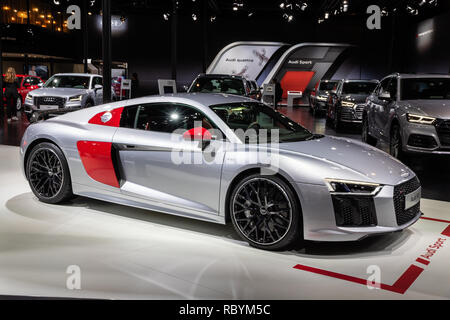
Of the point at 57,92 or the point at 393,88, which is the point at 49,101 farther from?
the point at 393,88

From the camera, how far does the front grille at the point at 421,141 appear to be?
291 inches

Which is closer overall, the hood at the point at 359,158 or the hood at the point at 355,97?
the hood at the point at 359,158

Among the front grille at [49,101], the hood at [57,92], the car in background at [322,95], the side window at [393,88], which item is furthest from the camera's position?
the car in background at [322,95]

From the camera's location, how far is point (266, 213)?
4.00 metres

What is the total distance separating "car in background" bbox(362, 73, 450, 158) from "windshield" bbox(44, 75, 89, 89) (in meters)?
9.30

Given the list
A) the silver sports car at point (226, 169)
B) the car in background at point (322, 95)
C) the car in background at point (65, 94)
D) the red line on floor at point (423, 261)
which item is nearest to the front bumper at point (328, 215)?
the silver sports car at point (226, 169)

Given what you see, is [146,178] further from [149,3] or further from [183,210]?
[149,3]

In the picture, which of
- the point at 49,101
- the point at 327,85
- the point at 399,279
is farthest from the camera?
the point at 327,85

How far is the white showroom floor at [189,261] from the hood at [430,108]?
9.13 ft

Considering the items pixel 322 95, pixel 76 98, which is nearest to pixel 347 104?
pixel 322 95

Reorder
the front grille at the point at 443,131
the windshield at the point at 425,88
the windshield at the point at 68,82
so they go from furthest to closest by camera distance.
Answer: the windshield at the point at 68,82, the windshield at the point at 425,88, the front grille at the point at 443,131

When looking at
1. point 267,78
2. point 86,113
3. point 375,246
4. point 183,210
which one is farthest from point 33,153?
point 267,78

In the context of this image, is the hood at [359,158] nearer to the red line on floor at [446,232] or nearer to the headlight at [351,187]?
the headlight at [351,187]

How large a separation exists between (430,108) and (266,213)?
483 cm
